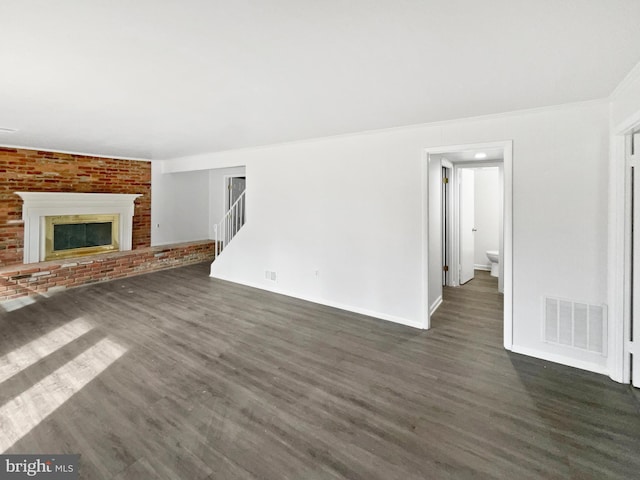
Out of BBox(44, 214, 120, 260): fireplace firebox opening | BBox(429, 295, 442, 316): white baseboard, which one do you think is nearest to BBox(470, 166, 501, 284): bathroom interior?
BBox(429, 295, 442, 316): white baseboard

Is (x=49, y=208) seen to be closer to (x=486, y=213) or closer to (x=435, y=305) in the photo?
(x=435, y=305)

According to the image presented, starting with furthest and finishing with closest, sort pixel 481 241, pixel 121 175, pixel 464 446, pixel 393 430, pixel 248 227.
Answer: pixel 481 241
pixel 121 175
pixel 248 227
pixel 393 430
pixel 464 446

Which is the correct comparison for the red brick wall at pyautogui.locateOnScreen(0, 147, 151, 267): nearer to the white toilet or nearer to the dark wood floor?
the dark wood floor

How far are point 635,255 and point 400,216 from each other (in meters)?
2.01

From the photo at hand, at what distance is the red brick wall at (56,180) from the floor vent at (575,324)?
286 inches

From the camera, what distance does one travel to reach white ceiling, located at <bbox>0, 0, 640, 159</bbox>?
1481 millimetres

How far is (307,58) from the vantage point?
6.44 feet

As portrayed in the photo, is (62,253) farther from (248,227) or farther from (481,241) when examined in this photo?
(481,241)

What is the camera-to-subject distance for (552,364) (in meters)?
2.84

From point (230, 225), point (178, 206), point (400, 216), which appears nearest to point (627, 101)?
point (400, 216)

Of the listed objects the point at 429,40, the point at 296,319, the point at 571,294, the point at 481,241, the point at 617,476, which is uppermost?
the point at 429,40

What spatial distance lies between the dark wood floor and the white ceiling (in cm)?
230

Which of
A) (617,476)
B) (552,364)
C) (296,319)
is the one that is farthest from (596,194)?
(296,319)

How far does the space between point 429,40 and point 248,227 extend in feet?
13.6
